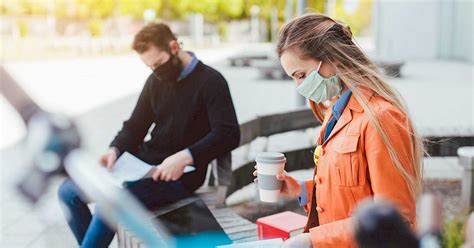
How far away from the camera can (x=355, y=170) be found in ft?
6.14

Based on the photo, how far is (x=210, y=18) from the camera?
4116cm

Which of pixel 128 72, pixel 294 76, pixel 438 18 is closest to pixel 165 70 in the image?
pixel 294 76

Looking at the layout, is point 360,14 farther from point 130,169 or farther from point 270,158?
point 270,158

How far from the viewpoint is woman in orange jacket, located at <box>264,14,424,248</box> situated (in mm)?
1812

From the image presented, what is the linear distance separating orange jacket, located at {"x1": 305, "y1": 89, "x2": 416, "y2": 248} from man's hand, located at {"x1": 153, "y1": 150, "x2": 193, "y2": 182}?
1.26 meters

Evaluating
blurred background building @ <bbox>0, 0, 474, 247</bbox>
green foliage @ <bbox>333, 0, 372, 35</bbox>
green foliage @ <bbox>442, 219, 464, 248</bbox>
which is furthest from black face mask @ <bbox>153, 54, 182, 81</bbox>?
green foliage @ <bbox>333, 0, 372, 35</bbox>

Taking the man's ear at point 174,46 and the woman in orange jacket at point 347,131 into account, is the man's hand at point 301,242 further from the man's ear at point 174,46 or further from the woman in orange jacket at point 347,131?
the man's ear at point 174,46

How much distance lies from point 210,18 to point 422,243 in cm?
4106

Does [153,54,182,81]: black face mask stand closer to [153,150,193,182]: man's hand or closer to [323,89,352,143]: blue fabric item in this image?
[153,150,193,182]: man's hand

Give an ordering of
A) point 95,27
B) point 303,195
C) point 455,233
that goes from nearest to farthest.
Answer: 1. point 455,233
2. point 303,195
3. point 95,27

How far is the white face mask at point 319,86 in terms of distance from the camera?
1.97 meters

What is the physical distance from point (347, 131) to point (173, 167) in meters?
1.40

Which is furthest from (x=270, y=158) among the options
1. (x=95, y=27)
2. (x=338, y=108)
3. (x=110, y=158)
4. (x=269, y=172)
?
(x=95, y=27)

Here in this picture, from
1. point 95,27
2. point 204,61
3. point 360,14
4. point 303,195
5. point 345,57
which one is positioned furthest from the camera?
point 360,14
